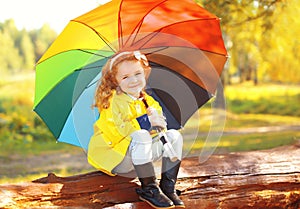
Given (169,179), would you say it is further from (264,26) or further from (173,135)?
(264,26)

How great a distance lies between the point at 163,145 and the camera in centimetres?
338

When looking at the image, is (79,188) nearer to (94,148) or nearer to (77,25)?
(94,148)

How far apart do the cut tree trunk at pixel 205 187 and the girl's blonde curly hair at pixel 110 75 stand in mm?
623

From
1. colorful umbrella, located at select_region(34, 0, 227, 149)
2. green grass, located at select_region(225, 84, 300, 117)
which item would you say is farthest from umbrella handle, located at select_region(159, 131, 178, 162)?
green grass, located at select_region(225, 84, 300, 117)

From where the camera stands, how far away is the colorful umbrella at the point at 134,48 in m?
3.49

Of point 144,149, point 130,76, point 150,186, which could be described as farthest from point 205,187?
point 130,76

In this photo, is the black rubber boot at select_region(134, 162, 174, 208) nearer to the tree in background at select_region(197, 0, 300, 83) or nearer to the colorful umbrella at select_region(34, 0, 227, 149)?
the colorful umbrella at select_region(34, 0, 227, 149)

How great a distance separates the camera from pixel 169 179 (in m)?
3.30

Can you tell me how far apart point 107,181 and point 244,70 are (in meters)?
26.8

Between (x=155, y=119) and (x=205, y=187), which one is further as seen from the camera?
(x=205, y=187)

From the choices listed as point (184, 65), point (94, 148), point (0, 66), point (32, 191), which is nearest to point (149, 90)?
point (184, 65)

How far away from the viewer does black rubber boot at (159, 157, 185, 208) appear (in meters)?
3.28

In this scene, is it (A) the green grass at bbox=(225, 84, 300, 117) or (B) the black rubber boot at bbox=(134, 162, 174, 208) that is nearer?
(B) the black rubber boot at bbox=(134, 162, 174, 208)

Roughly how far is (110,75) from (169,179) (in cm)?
93
